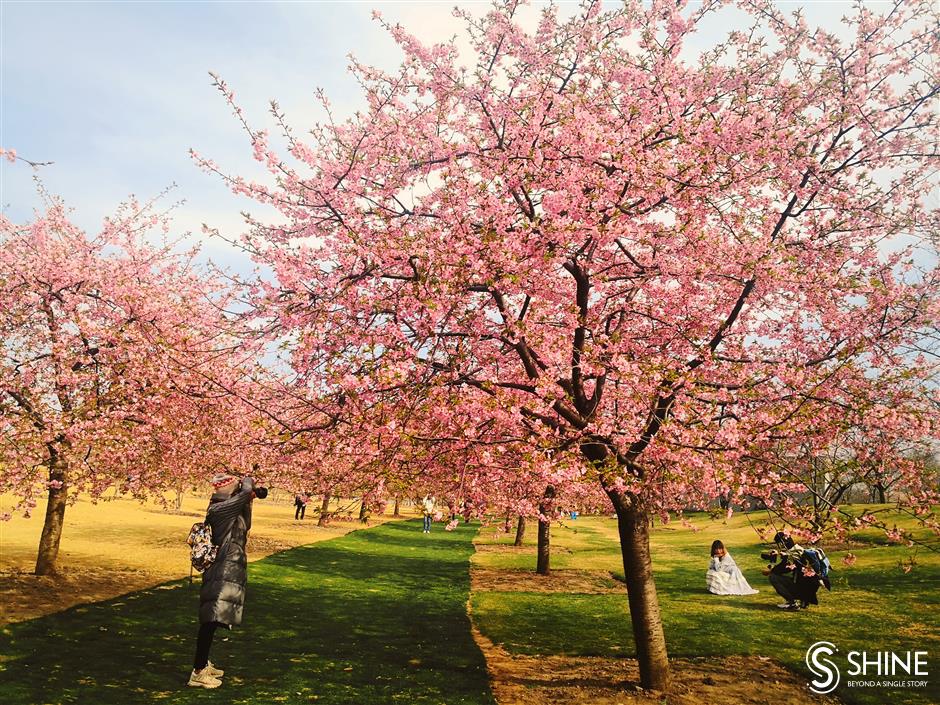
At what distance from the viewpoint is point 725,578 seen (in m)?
21.2

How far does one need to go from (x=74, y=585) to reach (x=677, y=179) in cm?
1768

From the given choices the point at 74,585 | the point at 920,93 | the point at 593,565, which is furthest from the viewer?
the point at 593,565

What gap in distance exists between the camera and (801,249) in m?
10.3

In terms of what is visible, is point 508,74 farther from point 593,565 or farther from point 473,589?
point 593,565

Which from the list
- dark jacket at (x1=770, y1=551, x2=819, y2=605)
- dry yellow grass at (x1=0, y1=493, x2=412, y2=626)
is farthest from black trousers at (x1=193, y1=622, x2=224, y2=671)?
dark jacket at (x1=770, y1=551, x2=819, y2=605)

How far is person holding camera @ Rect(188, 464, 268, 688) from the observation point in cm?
884

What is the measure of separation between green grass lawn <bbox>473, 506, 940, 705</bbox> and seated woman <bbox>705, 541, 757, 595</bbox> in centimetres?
40

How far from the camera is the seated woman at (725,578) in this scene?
20.9m

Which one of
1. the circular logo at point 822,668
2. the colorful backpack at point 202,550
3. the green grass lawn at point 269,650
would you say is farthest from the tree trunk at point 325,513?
the circular logo at point 822,668

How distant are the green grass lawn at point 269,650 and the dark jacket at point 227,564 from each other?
47.4 inches

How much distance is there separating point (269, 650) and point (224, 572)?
419 centimetres

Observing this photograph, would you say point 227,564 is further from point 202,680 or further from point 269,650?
point 269,650

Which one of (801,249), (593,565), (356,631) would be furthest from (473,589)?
(801,249)

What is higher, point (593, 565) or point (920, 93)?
point (920, 93)
